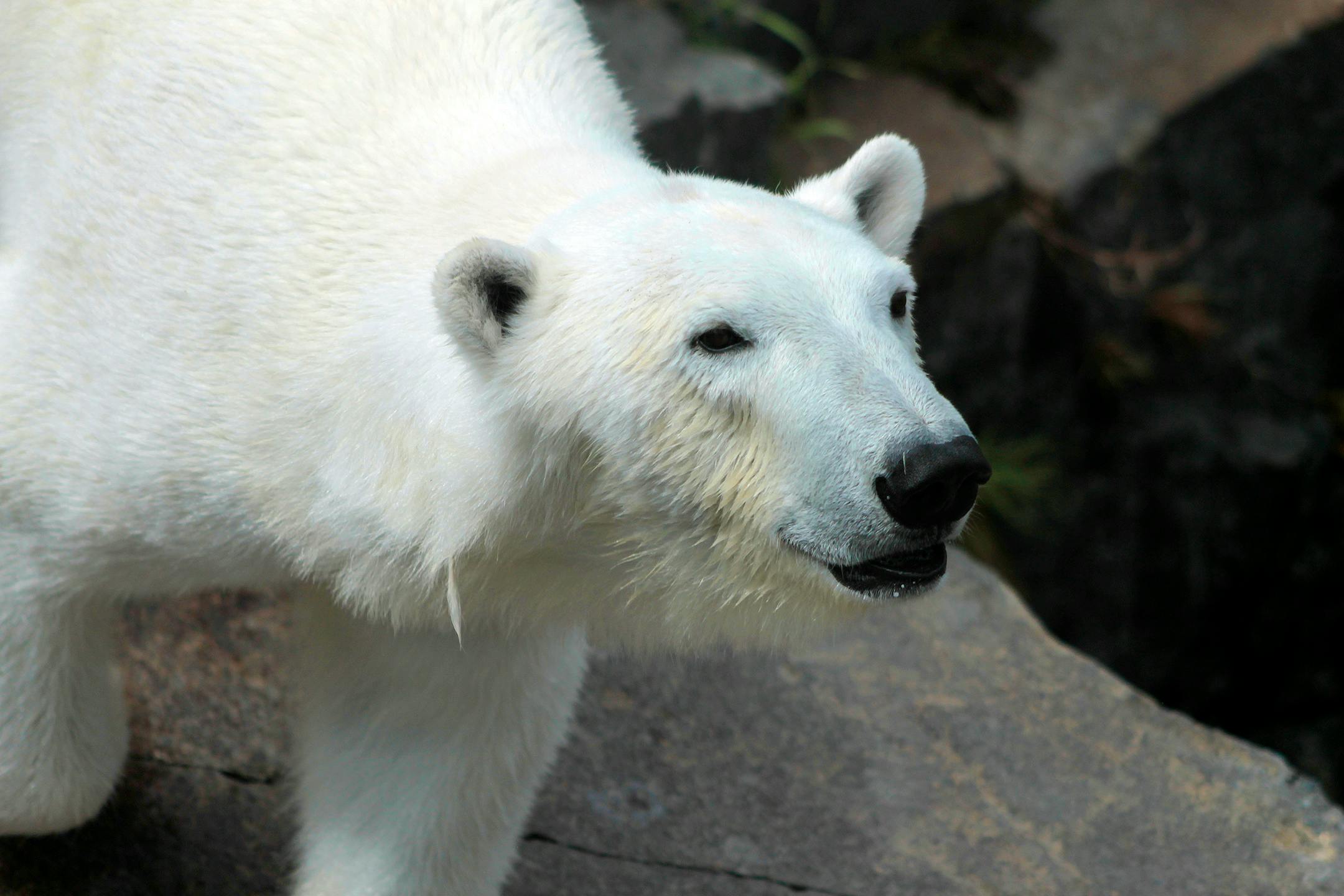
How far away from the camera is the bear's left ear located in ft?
6.83

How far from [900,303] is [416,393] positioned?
2.12 feet

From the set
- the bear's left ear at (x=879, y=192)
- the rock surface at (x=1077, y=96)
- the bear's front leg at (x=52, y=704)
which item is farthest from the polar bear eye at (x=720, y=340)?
the rock surface at (x=1077, y=96)

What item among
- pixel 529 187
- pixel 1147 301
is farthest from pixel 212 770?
pixel 1147 301

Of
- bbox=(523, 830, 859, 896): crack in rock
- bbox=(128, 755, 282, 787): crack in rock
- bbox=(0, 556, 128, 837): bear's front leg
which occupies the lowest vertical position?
bbox=(128, 755, 282, 787): crack in rock

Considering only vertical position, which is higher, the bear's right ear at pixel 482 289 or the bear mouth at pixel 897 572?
the bear's right ear at pixel 482 289

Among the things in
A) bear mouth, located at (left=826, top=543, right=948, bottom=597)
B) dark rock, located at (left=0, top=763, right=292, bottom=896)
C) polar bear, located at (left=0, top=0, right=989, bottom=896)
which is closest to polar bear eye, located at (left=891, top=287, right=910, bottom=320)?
polar bear, located at (left=0, top=0, right=989, bottom=896)

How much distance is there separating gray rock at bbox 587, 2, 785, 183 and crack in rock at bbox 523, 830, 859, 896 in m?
2.51

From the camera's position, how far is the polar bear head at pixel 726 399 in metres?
1.67

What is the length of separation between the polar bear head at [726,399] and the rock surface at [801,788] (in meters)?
1.22

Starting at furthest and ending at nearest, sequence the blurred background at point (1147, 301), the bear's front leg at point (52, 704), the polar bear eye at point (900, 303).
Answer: the blurred background at point (1147, 301) < the bear's front leg at point (52, 704) < the polar bear eye at point (900, 303)

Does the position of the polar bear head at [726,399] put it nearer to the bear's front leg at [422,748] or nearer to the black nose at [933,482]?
the black nose at [933,482]

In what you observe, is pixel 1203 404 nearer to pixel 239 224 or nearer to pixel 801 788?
pixel 801 788

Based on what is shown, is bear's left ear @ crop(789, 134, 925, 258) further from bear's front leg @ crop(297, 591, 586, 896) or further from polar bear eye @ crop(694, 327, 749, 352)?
bear's front leg @ crop(297, 591, 586, 896)

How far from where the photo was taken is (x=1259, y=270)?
20.8 feet
